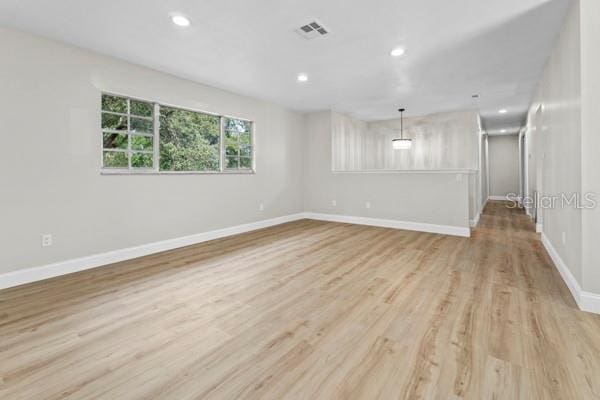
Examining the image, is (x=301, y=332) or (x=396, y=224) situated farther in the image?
(x=396, y=224)

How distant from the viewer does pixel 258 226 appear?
230 inches

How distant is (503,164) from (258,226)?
33.9 ft

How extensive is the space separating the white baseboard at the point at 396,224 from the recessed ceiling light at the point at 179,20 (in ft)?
15.9

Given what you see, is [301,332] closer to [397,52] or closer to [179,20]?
[179,20]

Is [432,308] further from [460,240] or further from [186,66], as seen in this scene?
[186,66]

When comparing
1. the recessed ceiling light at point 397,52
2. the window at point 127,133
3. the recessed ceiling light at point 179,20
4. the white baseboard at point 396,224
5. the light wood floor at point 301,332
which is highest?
the recessed ceiling light at point 397,52

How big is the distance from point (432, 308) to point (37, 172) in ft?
13.6

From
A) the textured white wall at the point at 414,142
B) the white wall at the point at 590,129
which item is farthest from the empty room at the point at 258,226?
the textured white wall at the point at 414,142

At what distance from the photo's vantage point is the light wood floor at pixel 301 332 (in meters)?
1.52

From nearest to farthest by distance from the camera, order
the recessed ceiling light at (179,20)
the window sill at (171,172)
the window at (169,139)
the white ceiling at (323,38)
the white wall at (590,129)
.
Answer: the white wall at (590,129) → the white ceiling at (323,38) → the recessed ceiling light at (179,20) → the window sill at (171,172) → the window at (169,139)

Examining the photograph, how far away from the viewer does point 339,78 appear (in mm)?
4555

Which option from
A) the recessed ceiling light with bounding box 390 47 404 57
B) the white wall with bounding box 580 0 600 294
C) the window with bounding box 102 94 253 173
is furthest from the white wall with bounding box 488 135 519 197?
the white wall with bounding box 580 0 600 294

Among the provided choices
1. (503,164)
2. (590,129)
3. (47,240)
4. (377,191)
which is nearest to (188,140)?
(47,240)

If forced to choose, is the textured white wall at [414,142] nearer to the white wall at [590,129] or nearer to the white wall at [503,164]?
the white wall at [590,129]
